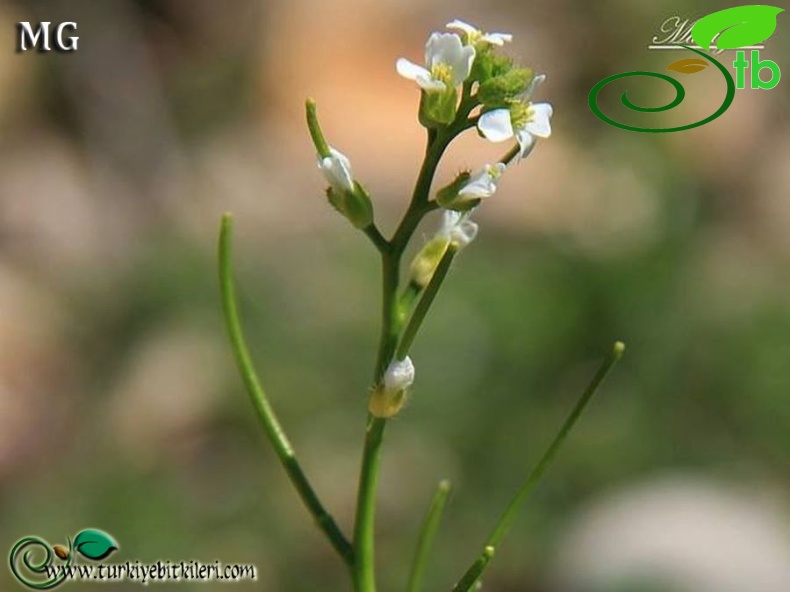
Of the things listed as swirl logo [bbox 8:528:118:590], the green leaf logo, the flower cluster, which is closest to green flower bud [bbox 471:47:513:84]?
the flower cluster

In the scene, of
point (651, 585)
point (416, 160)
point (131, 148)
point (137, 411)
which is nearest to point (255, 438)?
point (137, 411)

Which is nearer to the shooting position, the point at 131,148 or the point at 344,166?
the point at 344,166

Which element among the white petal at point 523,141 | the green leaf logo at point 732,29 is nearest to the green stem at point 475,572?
the white petal at point 523,141

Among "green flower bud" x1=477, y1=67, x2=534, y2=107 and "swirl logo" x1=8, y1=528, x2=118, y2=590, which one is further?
"swirl logo" x1=8, y1=528, x2=118, y2=590

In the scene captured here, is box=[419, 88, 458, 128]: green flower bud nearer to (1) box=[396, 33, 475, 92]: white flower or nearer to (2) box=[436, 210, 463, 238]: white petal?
(1) box=[396, 33, 475, 92]: white flower

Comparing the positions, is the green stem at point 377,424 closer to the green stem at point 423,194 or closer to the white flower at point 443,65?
the green stem at point 423,194

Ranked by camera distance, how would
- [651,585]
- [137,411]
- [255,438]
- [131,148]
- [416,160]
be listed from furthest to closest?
1. [416,160]
2. [131,148]
3. [137,411]
4. [255,438]
5. [651,585]

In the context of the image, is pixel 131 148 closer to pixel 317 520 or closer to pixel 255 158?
pixel 255 158
